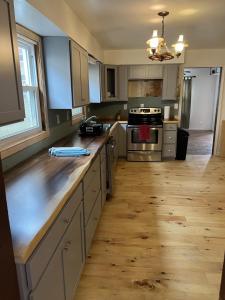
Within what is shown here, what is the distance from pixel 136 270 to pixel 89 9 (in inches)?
110

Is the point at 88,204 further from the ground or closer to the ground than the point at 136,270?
further from the ground

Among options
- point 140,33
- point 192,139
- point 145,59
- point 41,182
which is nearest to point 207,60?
point 145,59

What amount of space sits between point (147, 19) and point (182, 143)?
111 inches

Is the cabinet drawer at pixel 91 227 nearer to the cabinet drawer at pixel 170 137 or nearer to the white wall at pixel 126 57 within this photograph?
the cabinet drawer at pixel 170 137

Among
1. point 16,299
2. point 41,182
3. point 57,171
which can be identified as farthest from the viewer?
point 57,171

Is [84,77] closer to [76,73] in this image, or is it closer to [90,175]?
[76,73]

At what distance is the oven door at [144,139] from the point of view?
4791 millimetres

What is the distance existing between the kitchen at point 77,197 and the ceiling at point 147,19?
0.32ft

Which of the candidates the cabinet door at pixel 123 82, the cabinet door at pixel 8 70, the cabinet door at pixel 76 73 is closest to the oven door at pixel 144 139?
the cabinet door at pixel 123 82

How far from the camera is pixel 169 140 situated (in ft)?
16.2

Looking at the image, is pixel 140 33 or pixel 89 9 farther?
pixel 140 33

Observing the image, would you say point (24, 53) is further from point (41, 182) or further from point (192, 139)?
point (192, 139)

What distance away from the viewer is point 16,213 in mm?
1155

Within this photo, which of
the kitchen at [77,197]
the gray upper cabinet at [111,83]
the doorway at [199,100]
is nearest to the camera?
the kitchen at [77,197]
